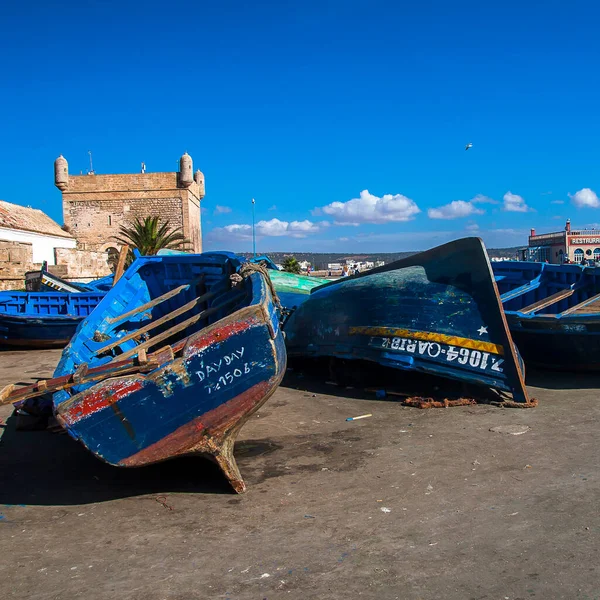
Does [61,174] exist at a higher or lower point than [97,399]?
higher

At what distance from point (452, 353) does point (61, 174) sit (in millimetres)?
39185

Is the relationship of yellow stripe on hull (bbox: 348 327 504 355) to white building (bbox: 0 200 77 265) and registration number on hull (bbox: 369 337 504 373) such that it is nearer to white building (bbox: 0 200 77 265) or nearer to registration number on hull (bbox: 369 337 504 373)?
registration number on hull (bbox: 369 337 504 373)

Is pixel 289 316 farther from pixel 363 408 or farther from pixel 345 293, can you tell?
pixel 363 408

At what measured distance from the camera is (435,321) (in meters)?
7.12

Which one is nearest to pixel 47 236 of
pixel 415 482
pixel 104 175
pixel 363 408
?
pixel 104 175

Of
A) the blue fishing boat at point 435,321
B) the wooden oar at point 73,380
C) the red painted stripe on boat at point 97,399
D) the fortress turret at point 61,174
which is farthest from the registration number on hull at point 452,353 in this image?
the fortress turret at point 61,174

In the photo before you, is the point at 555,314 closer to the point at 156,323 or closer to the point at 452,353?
the point at 452,353

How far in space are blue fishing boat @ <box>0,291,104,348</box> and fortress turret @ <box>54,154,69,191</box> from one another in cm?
2788

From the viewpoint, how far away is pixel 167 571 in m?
3.38

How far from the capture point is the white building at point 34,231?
31.7m

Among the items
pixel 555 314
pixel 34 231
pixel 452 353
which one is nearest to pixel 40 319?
pixel 452 353

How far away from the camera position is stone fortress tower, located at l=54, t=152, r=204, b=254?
132 ft

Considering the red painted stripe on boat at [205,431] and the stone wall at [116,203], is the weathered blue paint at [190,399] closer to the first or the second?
the red painted stripe on boat at [205,431]

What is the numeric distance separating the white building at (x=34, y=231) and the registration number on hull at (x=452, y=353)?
27.4 meters
